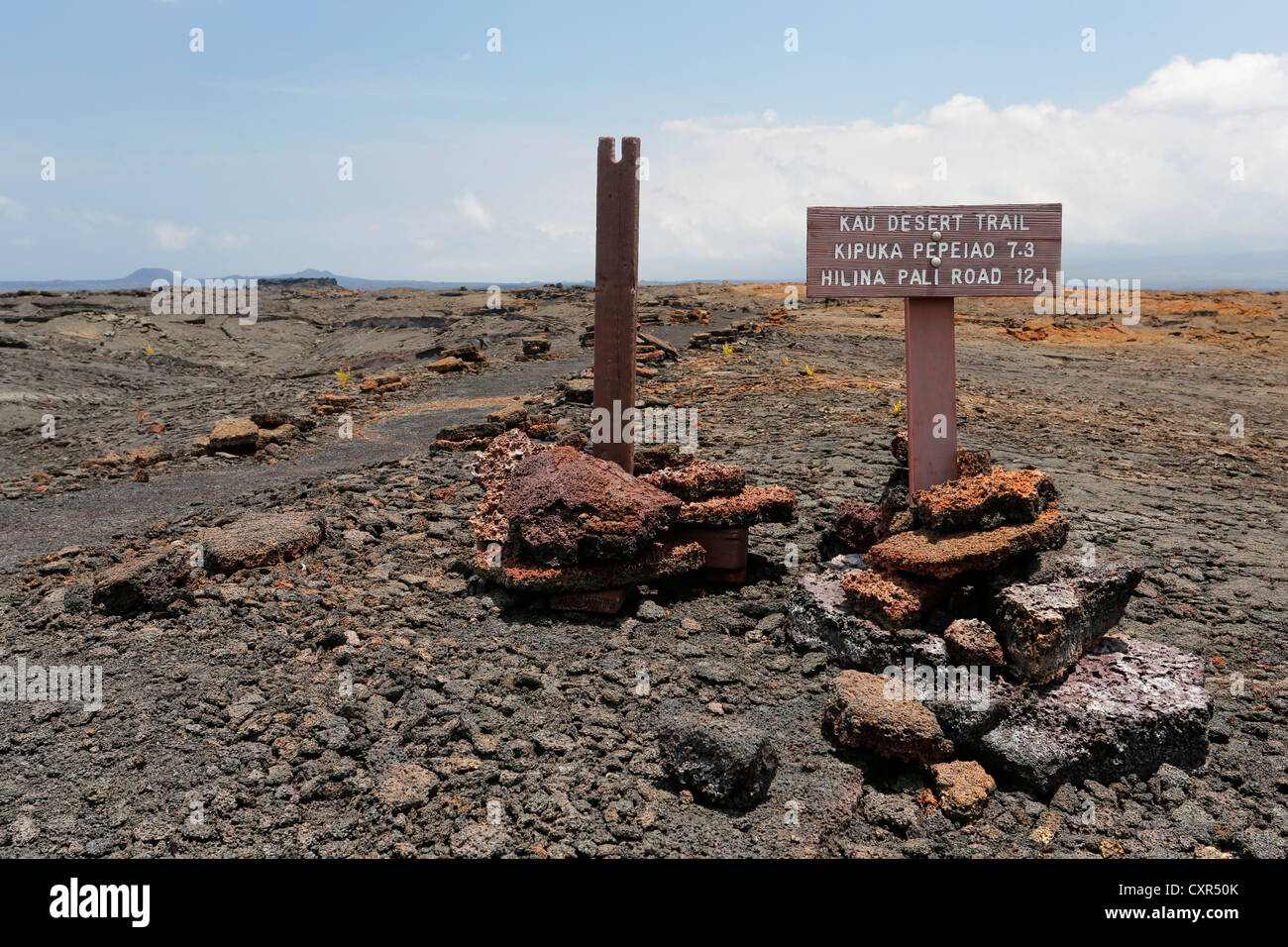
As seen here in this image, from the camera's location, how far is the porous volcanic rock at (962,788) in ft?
11.9

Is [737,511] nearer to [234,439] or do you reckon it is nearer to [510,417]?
[510,417]

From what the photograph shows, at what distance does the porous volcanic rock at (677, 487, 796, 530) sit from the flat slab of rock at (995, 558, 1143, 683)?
158 centimetres

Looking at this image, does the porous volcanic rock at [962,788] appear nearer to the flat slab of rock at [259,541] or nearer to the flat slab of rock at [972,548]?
the flat slab of rock at [972,548]

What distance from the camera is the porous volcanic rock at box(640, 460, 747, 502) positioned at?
550cm

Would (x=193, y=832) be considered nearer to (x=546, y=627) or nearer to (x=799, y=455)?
(x=546, y=627)

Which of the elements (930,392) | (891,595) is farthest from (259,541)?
(930,392)

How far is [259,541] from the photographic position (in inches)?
228

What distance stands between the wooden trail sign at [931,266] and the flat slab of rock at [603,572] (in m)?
→ 1.48

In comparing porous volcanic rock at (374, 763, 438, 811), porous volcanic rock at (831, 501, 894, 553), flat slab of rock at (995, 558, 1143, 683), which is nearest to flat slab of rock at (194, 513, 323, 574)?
porous volcanic rock at (374, 763, 438, 811)

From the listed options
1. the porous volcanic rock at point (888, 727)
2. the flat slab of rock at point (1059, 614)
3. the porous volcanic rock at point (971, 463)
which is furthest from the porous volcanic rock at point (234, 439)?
the flat slab of rock at point (1059, 614)

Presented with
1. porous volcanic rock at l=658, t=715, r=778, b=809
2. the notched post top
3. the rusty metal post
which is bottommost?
porous volcanic rock at l=658, t=715, r=778, b=809

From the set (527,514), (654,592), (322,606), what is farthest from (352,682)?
(654,592)

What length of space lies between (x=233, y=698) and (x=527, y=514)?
1.83 meters

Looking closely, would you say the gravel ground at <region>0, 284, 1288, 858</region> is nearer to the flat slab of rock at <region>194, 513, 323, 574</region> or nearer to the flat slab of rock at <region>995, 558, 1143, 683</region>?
the flat slab of rock at <region>194, 513, 323, 574</region>
